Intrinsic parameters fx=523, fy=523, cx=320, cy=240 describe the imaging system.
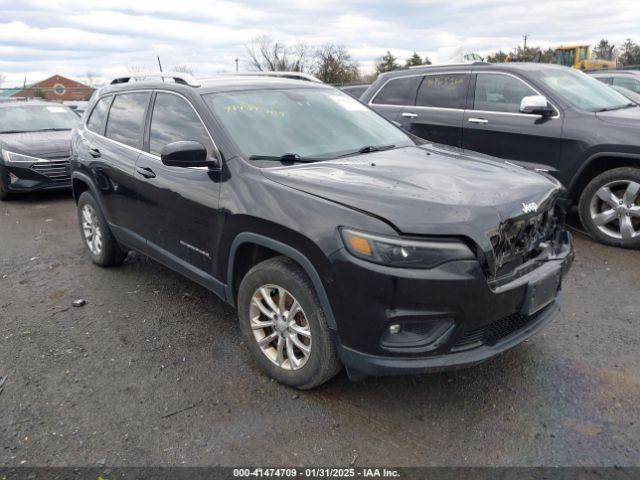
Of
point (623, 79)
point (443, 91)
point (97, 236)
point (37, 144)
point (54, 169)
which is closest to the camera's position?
point (97, 236)

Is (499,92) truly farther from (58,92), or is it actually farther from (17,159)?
(58,92)

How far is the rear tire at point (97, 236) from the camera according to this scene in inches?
194

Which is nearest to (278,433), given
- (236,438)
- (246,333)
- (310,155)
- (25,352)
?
(236,438)

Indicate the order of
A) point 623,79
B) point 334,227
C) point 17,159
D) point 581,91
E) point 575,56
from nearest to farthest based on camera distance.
→ 1. point 334,227
2. point 581,91
3. point 17,159
4. point 623,79
5. point 575,56

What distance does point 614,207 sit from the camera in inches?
204

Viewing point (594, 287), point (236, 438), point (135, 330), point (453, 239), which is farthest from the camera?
point (594, 287)

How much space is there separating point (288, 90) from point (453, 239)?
207cm

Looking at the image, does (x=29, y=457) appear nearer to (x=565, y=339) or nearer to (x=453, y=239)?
(x=453, y=239)

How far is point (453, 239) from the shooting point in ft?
8.04

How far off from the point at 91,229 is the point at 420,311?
4.01 meters

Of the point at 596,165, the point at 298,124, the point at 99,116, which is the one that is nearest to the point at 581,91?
the point at 596,165

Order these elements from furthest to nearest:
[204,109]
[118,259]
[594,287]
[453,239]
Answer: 1. [118,259]
2. [594,287]
3. [204,109]
4. [453,239]

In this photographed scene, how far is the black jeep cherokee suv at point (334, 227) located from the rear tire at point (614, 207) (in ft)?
7.54

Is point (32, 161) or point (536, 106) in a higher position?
point (536, 106)
